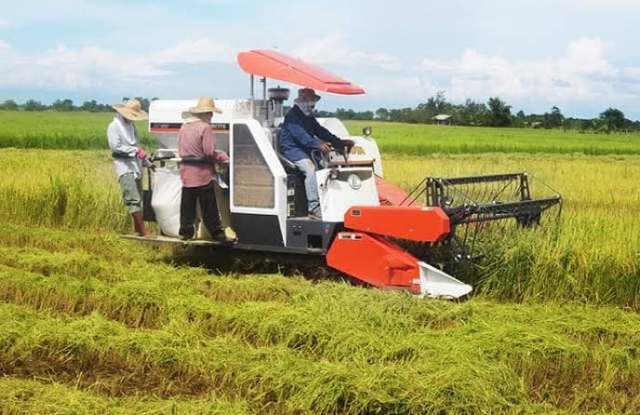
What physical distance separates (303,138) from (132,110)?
7.58 ft

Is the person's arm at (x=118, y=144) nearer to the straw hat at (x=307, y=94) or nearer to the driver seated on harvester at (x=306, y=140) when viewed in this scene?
the driver seated on harvester at (x=306, y=140)

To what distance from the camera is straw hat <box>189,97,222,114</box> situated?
7.80m

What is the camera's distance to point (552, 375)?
5113mm

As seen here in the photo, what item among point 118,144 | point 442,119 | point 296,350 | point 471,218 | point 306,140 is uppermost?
point 306,140

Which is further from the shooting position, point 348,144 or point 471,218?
point 348,144

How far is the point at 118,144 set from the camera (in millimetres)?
8977

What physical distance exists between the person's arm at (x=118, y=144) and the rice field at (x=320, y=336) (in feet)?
3.67

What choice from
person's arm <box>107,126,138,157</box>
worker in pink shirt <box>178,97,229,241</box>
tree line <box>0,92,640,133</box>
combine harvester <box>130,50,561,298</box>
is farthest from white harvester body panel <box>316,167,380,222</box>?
tree line <box>0,92,640,133</box>

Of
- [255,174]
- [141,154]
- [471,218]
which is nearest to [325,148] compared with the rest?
[255,174]

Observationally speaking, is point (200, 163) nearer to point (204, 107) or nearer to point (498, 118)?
point (204, 107)

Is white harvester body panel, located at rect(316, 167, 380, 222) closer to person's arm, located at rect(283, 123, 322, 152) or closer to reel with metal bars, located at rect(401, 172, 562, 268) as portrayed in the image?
person's arm, located at rect(283, 123, 322, 152)

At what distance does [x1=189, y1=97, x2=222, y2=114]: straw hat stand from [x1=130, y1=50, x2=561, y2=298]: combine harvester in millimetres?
225

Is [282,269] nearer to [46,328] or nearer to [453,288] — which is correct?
[453,288]

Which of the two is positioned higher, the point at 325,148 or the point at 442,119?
the point at 325,148
